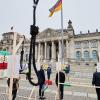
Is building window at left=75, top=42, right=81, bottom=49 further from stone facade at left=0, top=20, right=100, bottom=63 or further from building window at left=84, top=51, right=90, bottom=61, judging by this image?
building window at left=84, top=51, right=90, bottom=61

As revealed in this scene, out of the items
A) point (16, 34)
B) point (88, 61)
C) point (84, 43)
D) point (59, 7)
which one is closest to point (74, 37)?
point (84, 43)

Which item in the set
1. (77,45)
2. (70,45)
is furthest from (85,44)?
(70,45)

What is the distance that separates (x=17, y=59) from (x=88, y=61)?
198 ft

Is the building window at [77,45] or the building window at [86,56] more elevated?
the building window at [77,45]

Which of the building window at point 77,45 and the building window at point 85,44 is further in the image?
the building window at point 77,45

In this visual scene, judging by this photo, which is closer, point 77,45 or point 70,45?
point 77,45

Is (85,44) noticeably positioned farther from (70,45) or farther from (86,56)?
(70,45)

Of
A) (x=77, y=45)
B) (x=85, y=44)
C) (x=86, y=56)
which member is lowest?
(x=86, y=56)

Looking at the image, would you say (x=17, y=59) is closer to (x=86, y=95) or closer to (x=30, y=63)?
(x=30, y=63)

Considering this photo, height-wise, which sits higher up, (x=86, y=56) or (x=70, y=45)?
(x=70, y=45)

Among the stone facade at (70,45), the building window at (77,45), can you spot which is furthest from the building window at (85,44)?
the building window at (77,45)

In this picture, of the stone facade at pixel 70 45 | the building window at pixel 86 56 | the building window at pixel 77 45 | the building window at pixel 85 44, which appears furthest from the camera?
the building window at pixel 77 45

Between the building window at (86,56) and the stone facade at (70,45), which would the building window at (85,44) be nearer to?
the stone facade at (70,45)

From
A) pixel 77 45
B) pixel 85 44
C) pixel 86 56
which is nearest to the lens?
pixel 85 44
